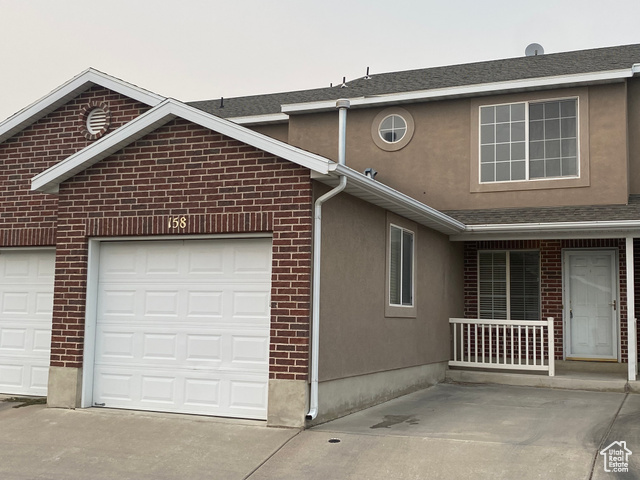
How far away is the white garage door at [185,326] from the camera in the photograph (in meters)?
8.40

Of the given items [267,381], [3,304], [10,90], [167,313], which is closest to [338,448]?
[267,381]

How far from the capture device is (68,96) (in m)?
11.2

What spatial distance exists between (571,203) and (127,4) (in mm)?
9885

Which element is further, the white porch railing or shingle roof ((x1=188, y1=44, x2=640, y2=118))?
shingle roof ((x1=188, y1=44, x2=640, y2=118))

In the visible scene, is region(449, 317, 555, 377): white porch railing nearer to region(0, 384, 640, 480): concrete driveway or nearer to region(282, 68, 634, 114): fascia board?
region(0, 384, 640, 480): concrete driveway

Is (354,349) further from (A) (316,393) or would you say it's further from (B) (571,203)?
(B) (571,203)

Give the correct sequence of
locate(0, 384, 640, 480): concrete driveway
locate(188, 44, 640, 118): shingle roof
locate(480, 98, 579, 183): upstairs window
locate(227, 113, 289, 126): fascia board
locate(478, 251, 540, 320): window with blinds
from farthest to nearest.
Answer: locate(227, 113, 289, 126): fascia board < locate(188, 44, 640, 118): shingle roof < locate(478, 251, 540, 320): window with blinds < locate(480, 98, 579, 183): upstairs window < locate(0, 384, 640, 480): concrete driveway

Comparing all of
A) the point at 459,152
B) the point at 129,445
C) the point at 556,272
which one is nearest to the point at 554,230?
the point at 556,272

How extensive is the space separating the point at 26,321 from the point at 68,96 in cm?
363

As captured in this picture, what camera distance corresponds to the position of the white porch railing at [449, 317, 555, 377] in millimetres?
11891

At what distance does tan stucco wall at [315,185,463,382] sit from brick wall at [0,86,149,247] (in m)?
4.43

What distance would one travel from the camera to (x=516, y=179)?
1339cm

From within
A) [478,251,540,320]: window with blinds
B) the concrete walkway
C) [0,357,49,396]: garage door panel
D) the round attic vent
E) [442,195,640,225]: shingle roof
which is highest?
the round attic vent

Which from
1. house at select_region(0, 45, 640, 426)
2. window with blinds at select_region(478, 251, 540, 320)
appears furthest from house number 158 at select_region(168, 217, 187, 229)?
window with blinds at select_region(478, 251, 540, 320)
